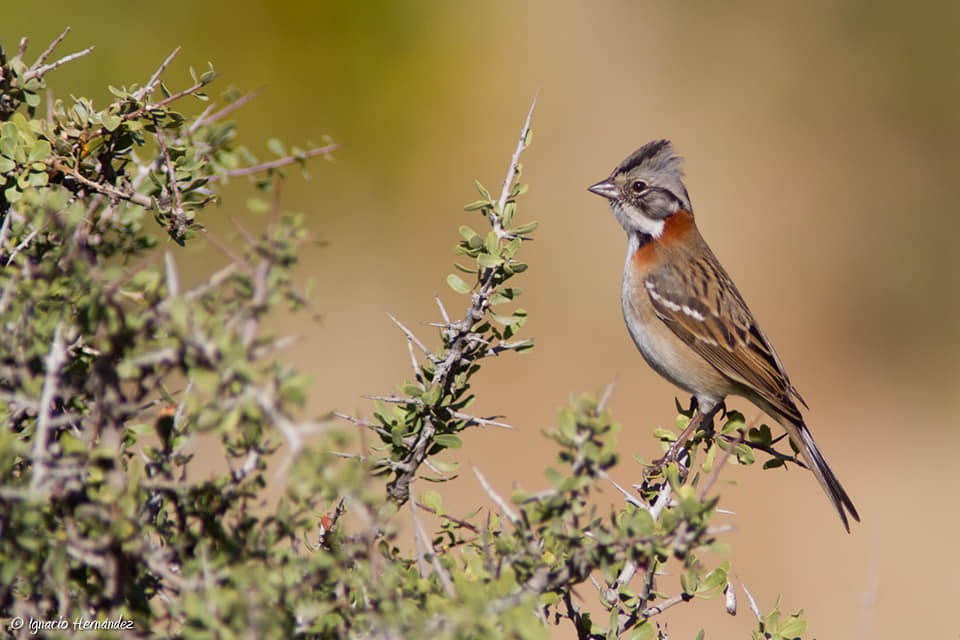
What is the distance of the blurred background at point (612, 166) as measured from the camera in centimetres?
900

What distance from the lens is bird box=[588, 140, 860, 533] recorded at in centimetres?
A: 516

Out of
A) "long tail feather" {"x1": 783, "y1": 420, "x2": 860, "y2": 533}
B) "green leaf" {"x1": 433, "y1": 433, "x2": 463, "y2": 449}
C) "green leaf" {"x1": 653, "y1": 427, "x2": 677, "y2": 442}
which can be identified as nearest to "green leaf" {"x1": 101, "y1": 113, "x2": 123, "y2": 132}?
"green leaf" {"x1": 433, "y1": 433, "x2": 463, "y2": 449}

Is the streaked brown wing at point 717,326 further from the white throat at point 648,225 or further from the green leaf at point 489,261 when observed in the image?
the green leaf at point 489,261

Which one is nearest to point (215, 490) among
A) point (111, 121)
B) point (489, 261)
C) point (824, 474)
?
point (489, 261)

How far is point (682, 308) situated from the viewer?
5.43 m

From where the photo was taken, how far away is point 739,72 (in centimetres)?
1045

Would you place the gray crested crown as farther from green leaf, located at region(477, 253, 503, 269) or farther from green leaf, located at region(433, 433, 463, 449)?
green leaf, located at region(433, 433, 463, 449)

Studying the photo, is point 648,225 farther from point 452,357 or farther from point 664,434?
point 452,357

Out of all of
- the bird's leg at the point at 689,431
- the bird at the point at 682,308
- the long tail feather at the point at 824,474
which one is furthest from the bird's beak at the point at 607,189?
the long tail feather at the point at 824,474

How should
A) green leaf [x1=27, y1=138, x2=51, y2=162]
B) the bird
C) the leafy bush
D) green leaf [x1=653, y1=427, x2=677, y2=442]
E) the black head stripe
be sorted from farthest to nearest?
the black head stripe < the bird < green leaf [x1=653, y1=427, x2=677, y2=442] < green leaf [x1=27, y1=138, x2=51, y2=162] < the leafy bush

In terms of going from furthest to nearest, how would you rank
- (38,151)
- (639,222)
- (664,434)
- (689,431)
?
(639,222) < (689,431) < (664,434) < (38,151)

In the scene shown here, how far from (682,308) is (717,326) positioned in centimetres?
21

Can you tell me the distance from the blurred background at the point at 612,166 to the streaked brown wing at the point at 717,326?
3.39m

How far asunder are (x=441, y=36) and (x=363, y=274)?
2459 millimetres
